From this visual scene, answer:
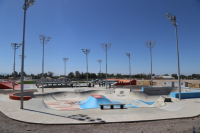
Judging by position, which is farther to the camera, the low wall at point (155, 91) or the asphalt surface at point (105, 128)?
the low wall at point (155, 91)

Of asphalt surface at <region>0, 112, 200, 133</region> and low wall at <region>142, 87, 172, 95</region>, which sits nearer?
asphalt surface at <region>0, 112, 200, 133</region>

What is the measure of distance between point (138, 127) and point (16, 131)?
17.5 ft

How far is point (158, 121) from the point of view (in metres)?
7.22

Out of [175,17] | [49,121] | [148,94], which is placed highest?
[175,17]

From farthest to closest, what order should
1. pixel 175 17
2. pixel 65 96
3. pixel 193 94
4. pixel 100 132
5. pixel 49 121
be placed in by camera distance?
pixel 65 96
pixel 193 94
pixel 175 17
pixel 49 121
pixel 100 132

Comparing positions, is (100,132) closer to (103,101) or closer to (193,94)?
(103,101)

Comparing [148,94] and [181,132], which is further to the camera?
[148,94]

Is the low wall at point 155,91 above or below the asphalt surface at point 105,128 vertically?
below

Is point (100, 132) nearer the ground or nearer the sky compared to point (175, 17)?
nearer the ground

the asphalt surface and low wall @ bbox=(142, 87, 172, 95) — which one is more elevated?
the asphalt surface

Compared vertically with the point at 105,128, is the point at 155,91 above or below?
below

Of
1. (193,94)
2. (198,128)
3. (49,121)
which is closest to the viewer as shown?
(198,128)

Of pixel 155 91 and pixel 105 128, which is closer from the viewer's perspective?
Answer: pixel 105 128

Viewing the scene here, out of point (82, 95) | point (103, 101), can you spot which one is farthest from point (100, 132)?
point (82, 95)
